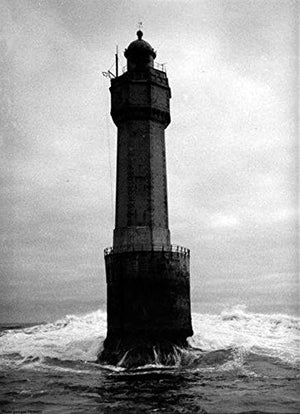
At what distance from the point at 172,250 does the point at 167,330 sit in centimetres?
558

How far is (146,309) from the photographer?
1126 inches

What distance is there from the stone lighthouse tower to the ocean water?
1.87 metres

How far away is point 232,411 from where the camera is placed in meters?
16.3

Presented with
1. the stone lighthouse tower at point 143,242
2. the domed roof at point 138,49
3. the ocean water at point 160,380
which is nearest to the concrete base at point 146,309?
the stone lighthouse tower at point 143,242

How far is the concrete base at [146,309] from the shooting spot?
27.9 m

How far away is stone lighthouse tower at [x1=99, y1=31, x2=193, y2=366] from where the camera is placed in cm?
2839

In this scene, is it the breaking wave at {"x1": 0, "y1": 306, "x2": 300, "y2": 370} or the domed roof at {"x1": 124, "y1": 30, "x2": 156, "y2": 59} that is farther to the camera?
the domed roof at {"x1": 124, "y1": 30, "x2": 156, "y2": 59}

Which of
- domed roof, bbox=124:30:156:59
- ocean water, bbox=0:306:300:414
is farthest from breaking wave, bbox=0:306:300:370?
domed roof, bbox=124:30:156:59

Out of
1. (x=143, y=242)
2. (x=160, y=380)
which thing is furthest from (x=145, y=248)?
(x=160, y=380)

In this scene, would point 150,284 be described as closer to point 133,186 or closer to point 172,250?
point 172,250

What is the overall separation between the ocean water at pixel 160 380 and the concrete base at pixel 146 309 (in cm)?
111

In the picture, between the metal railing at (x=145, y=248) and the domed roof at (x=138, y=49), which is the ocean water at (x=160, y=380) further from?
the domed roof at (x=138, y=49)

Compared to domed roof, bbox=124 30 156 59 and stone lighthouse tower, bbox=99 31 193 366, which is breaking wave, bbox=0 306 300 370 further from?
domed roof, bbox=124 30 156 59

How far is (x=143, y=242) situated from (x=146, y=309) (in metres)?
4.77
